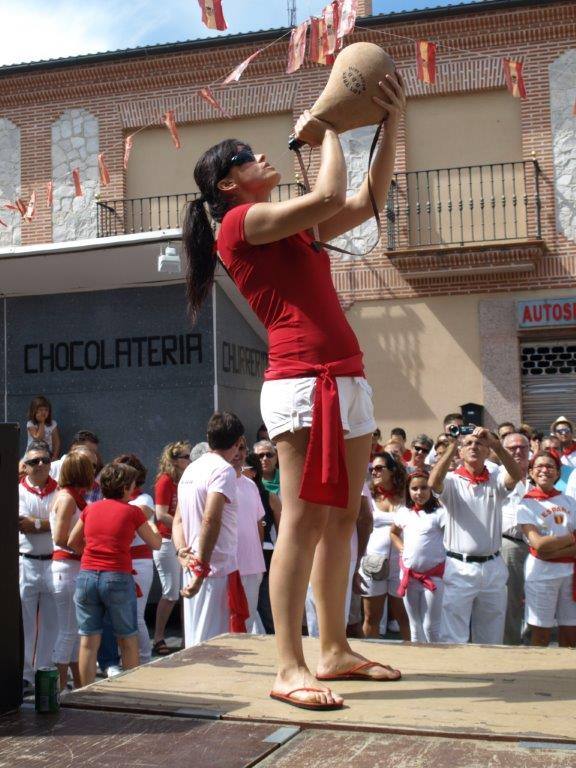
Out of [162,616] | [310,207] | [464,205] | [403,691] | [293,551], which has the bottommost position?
[162,616]

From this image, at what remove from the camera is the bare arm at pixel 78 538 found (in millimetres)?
6500

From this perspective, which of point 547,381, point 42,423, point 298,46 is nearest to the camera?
point 42,423

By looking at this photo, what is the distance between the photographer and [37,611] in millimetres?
7125

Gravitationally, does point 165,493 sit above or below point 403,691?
above

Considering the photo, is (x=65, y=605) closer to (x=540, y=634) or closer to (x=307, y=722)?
(x=540, y=634)

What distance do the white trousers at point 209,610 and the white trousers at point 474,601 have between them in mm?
1616

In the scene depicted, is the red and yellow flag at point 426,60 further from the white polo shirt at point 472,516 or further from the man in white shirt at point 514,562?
the white polo shirt at point 472,516

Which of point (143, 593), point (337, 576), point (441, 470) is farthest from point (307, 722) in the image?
point (143, 593)

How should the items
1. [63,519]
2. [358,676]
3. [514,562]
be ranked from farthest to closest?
[514,562], [63,519], [358,676]

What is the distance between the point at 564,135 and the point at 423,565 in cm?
1137

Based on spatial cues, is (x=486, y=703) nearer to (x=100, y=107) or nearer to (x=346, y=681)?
(x=346, y=681)

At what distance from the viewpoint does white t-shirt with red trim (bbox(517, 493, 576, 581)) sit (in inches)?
280

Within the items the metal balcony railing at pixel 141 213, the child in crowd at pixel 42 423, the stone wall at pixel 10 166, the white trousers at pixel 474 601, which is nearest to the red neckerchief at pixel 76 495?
the white trousers at pixel 474 601

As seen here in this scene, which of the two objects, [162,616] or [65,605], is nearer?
[65,605]
